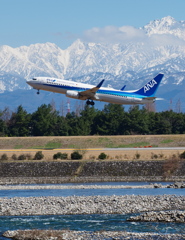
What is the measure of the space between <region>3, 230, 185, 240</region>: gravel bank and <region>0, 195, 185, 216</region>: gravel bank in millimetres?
7055

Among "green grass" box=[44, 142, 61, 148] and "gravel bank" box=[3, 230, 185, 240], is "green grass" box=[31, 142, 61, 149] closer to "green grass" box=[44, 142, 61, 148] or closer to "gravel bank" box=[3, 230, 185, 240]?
"green grass" box=[44, 142, 61, 148]

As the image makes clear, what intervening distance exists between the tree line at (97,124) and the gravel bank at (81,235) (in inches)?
2943

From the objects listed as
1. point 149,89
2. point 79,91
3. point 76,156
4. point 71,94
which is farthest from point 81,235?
point 149,89

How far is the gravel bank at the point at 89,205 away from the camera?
129ft

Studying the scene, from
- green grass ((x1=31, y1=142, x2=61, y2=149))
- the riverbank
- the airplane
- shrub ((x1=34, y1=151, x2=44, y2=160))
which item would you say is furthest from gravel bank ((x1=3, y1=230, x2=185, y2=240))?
green grass ((x1=31, y1=142, x2=61, y2=149))

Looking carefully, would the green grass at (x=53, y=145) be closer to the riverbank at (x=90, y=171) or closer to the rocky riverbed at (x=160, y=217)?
the riverbank at (x=90, y=171)

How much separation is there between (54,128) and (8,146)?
2056 cm

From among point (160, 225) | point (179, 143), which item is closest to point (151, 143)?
point (179, 143)

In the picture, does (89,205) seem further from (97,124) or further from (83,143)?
(97,124)

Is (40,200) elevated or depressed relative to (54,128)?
depressed

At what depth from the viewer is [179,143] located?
87562 mm

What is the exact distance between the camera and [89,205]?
40.7 metres

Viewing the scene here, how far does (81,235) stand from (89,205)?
934 cm

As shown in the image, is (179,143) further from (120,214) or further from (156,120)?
(120,214)
